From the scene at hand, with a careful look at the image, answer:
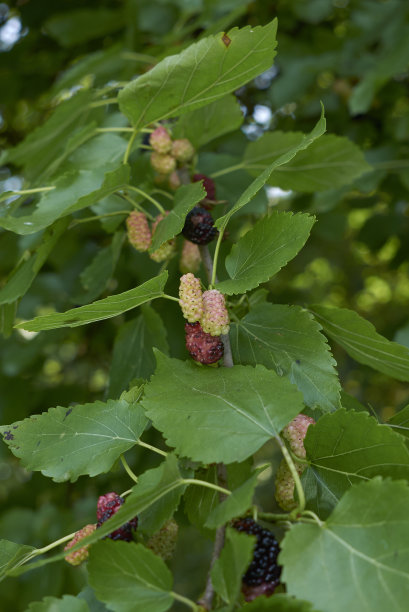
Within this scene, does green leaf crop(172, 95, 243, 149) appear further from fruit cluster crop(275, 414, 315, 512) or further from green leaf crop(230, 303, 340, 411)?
fruit cluster crop(275, 414, 315, 512)

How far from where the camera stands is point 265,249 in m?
0.63

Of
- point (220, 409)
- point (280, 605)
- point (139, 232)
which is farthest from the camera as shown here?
point (139, 232)

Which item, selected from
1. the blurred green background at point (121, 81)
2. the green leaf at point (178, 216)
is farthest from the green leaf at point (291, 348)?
the blurred green background at point (121, 81)

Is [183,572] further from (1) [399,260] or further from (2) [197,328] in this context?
(2) [197,328]

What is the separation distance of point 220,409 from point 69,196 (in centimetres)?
36

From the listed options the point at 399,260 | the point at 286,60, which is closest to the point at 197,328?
the point at 286,60

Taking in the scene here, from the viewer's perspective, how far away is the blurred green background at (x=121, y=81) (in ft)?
4.36

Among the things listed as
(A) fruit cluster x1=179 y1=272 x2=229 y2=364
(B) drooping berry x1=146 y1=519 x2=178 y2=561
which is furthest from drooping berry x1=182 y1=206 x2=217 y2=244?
(B) drooping berry x1=146 y1=519 x2=178 y2=561

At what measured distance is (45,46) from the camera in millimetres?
1873

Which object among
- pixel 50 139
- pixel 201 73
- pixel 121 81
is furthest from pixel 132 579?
pixel 121 81

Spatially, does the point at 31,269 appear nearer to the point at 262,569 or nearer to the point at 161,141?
the point at 161,141

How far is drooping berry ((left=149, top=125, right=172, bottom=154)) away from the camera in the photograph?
0.84m

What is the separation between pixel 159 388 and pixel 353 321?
0.23 m

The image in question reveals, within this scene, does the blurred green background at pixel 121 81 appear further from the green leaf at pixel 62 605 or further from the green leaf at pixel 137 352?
the green leaf at pixel 62 605
